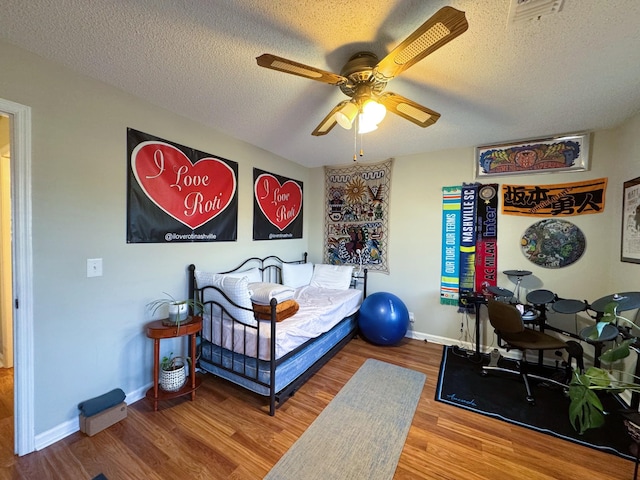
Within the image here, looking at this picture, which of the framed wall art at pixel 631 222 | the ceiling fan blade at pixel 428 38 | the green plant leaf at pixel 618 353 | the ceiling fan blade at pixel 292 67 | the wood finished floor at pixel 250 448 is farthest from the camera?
the framed wall art at pixel 631 222

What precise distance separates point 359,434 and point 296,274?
210 cm

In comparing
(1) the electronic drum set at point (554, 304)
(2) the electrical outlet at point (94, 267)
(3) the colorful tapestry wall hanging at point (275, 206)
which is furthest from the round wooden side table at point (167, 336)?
(1) the electronic drum set at point (554, 304)

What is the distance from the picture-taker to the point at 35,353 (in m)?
1.56

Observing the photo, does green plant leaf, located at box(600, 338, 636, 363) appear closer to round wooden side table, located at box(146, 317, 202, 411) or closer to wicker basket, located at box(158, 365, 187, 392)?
round wooden side table, located at box(146, 317, 202, 411)

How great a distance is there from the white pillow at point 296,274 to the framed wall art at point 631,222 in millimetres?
3256

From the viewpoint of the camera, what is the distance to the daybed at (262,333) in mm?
1937

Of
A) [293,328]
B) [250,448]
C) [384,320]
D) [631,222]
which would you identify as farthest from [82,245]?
[631,222]

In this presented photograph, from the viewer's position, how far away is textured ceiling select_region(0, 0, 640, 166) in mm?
1199

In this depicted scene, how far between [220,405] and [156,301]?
1023 millimetres

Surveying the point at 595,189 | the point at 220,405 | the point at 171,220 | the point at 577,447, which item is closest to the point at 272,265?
the point at 171,220

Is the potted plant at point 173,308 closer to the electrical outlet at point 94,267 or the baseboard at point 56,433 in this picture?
the electrical outlet at point 94,267

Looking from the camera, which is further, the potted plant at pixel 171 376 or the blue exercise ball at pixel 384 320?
the blue exercise ball at pixel 384 320

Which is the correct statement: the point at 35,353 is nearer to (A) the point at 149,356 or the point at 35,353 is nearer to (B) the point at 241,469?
(A) the point at 149,356

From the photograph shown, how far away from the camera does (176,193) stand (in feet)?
7.30
